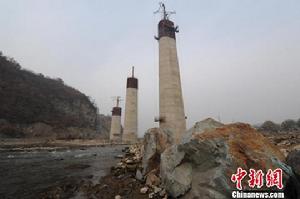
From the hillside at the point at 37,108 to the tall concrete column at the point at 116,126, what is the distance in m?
10.4

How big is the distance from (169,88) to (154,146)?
14695mm

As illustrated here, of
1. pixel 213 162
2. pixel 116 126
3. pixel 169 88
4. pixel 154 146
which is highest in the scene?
pixel 169 88

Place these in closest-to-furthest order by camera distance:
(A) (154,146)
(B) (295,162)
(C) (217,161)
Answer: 1. (B) (295,162)
2. (C) (217,161)
3. (A) (154,146)

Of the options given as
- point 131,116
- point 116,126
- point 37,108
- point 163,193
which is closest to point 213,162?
point 163,193

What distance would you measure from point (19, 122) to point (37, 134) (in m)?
4.62

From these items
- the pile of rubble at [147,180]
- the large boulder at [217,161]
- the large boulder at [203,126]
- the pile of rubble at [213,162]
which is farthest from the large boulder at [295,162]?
the pile of rubble at [147,180]

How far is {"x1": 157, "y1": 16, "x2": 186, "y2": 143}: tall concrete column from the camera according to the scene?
2234 centimetres

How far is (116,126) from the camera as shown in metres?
52.7

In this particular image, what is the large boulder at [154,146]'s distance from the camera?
27.7ft

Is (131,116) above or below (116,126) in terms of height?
above

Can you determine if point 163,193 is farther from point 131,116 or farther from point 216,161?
point 131,116

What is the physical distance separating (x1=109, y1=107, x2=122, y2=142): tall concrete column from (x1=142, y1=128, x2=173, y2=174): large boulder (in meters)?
40.0

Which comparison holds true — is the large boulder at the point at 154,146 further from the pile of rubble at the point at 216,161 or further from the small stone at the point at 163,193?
the small stone at the point at 163,193

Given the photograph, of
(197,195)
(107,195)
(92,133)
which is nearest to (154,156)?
(107,195)
